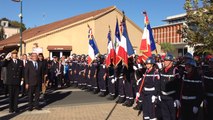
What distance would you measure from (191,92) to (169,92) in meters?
0.75

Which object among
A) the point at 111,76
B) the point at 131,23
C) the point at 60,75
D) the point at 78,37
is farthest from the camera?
the point at 131,23

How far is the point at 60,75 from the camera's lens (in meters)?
19.6

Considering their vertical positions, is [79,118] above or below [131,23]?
below

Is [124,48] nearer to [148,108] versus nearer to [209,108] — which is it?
[148,108]

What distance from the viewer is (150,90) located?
343 inches

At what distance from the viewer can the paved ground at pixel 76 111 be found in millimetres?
10039

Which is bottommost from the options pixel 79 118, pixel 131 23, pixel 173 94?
pixel 79 118

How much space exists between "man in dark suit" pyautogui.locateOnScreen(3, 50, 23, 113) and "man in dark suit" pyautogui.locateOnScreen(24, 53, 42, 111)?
1.18 ft

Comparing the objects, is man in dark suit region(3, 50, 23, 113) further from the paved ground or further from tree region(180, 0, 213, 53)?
tree region(180, 0, 213, 53)

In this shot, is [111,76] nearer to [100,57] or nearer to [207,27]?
[100,57]

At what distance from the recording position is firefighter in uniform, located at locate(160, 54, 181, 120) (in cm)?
788

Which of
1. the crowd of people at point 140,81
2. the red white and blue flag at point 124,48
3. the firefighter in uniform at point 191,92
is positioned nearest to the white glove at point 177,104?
the crowd of people at point 140,81

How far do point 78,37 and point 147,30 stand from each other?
21.4m

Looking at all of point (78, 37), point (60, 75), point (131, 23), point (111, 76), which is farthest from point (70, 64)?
point (131, 23)
